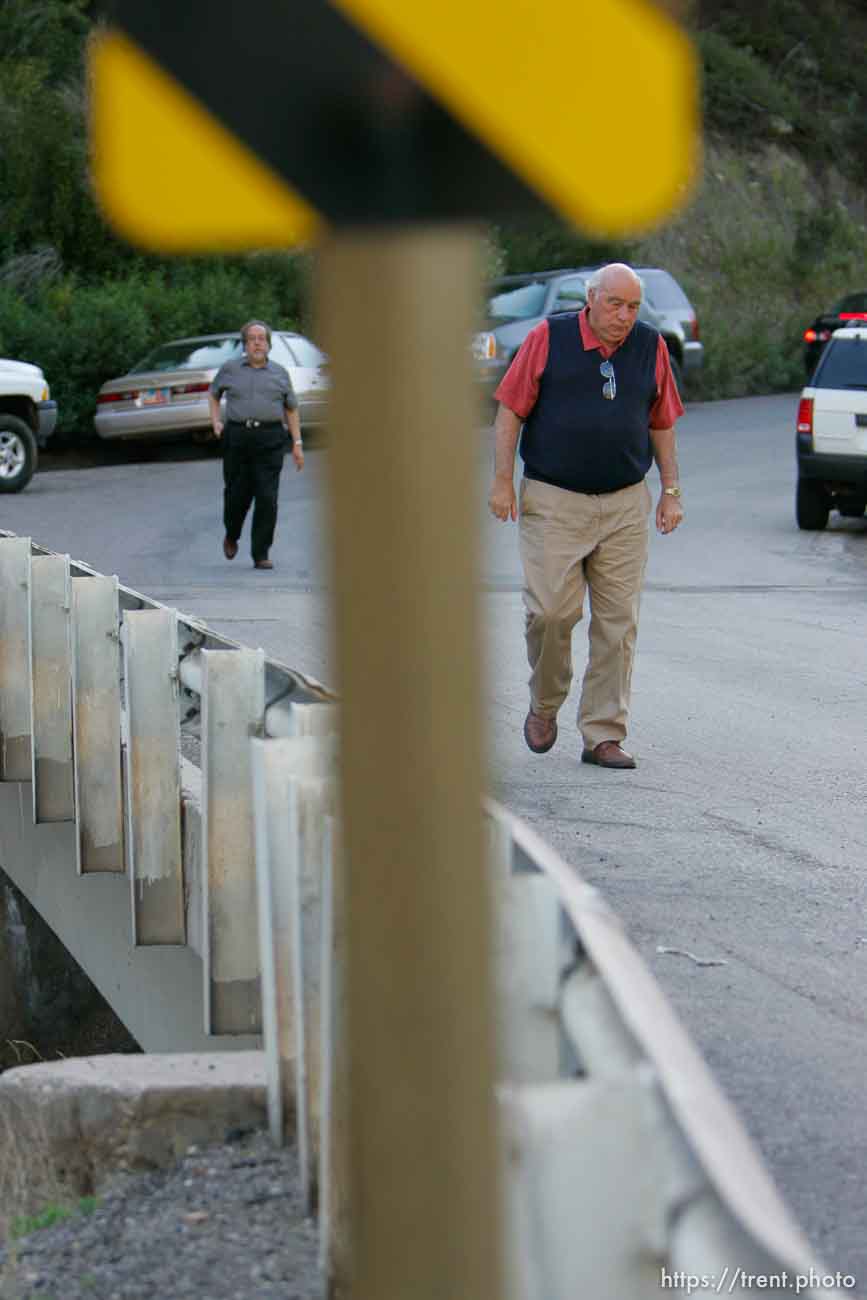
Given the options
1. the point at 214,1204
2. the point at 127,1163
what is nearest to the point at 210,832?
the point at 127,1163

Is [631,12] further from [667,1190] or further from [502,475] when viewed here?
[502,475]

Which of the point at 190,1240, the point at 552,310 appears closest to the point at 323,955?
the point at 190,1240

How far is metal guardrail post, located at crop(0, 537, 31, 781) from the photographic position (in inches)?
306

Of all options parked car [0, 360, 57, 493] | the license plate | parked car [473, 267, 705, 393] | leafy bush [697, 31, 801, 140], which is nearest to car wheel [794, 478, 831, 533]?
parked car [473, 267, 705, 393]

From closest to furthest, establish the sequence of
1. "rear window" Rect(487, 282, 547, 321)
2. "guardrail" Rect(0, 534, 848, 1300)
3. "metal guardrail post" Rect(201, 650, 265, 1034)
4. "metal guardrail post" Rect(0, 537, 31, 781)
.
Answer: "guardrail" Rect(0, 534, 848, 1300) < "metal guardrail post" Rect(201, 650, 265, 1034) < "metal guardrail post" Rect(0, 537, 31, 781) < "rear window" Rect(487, 282, 547, 321)

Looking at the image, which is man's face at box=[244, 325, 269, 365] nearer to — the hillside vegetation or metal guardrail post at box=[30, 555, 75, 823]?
the hillside vegetation

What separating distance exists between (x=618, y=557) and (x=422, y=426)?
7131 mm

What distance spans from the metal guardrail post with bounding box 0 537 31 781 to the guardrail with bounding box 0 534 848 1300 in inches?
4.7

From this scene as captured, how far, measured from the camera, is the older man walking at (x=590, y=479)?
8.35 m

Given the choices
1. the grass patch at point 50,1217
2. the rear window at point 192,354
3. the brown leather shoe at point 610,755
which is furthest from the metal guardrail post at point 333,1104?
the rear window at point 192,354

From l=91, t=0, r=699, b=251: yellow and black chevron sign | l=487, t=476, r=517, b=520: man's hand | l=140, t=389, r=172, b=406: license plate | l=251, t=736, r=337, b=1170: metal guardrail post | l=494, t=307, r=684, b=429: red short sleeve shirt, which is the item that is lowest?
l=140, t=389, r=172, b=406: license plate

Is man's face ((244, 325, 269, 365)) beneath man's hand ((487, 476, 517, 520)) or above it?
above

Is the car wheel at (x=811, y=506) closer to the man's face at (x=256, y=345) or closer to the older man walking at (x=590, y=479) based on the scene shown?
the man's face at (x=256, y=345)

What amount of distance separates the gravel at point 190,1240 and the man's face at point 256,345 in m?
13.2
